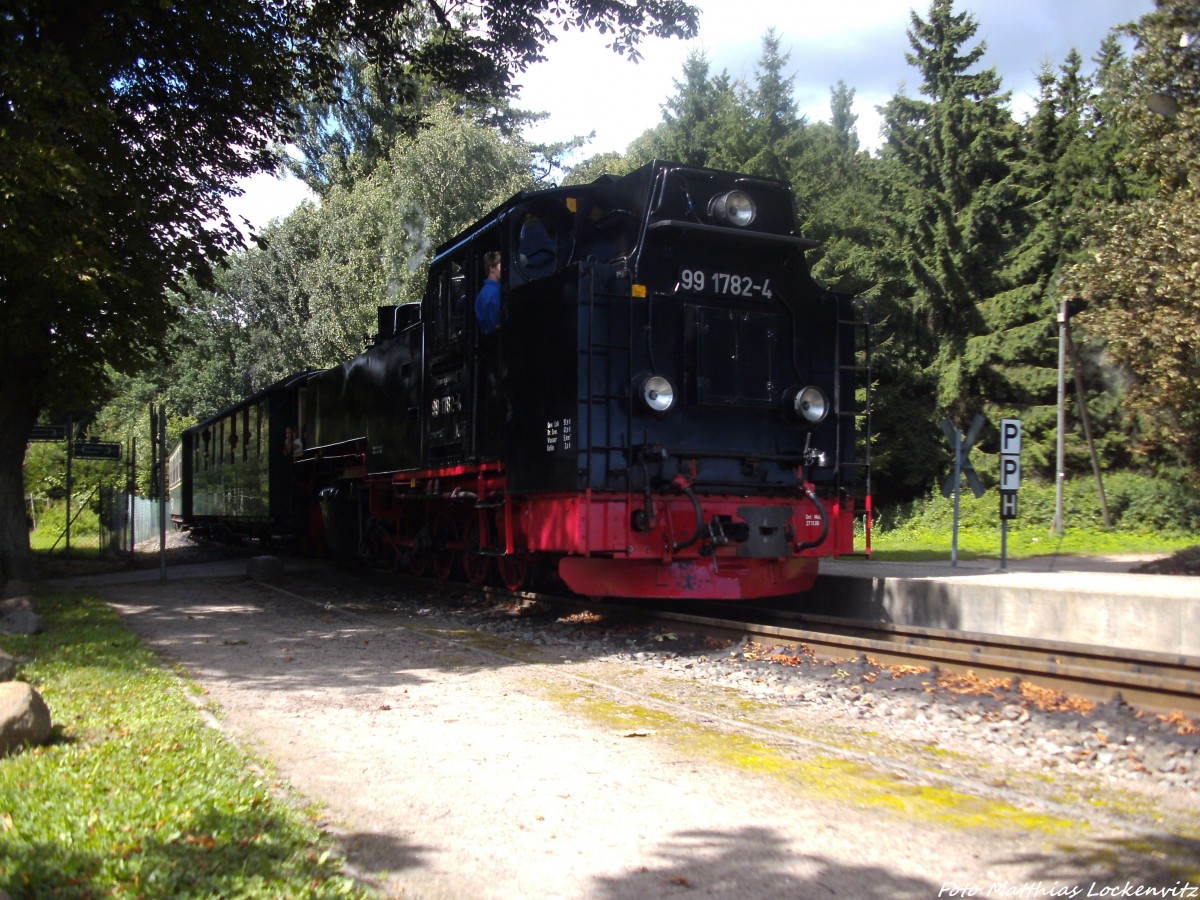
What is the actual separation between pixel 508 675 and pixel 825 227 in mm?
29634

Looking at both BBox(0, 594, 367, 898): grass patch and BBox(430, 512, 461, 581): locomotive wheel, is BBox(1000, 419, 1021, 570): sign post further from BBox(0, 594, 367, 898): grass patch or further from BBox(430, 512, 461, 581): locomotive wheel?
BBox(0, 594, 367, 898): grass patch

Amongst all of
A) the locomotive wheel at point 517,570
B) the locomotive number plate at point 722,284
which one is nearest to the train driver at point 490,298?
the locomotive number plate at point 722,284

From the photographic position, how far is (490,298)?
10.0 meters

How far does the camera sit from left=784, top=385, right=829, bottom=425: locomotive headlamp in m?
9.55

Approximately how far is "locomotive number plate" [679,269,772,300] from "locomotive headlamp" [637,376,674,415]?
98 cm

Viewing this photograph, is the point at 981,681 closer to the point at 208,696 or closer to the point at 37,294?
the point at 208,696

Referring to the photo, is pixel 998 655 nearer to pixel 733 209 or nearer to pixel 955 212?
pixel 733 209

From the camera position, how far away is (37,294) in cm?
1210

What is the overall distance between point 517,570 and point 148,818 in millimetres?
7625

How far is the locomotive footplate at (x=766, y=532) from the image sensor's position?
9047mm

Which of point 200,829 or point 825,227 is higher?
point 825,227

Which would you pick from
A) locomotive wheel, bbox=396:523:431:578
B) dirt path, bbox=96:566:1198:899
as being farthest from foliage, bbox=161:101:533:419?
dirt path, bbox=96:566:1198:899

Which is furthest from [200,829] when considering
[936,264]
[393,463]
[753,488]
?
[936,264]

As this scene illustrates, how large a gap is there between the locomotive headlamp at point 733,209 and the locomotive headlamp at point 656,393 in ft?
5.62
